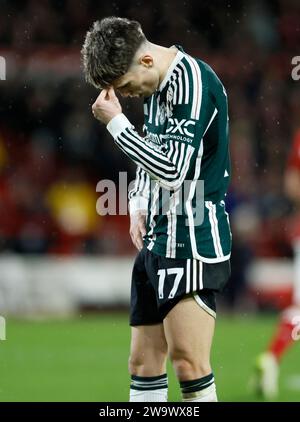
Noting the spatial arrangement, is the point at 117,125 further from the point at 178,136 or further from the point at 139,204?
the point at 139,204

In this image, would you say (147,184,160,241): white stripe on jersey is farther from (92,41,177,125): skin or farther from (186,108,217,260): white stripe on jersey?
(92,41,177,125): skin

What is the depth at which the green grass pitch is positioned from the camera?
570 cm

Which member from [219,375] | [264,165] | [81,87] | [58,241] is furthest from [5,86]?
[219,375]

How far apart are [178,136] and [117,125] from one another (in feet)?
0.74

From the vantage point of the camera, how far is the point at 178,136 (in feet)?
11.3

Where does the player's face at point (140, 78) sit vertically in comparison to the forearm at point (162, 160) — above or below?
above

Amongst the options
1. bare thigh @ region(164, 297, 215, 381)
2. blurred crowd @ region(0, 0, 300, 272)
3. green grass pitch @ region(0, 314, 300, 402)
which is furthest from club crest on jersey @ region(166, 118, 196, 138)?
blurred crowd @ region(0, 0, 300, 272)

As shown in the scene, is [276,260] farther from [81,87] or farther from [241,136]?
[81,87]

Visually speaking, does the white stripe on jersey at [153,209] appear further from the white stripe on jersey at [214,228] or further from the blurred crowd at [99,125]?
the blurred crowd at [99,125]

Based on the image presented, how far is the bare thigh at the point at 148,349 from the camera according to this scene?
12.3ft

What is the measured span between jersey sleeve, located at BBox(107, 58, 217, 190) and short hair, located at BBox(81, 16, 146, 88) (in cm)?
18

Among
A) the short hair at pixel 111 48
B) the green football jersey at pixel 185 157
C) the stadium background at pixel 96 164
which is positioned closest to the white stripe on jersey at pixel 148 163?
the green football jersey at pixel 185 157

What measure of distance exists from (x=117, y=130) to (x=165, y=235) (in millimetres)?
400

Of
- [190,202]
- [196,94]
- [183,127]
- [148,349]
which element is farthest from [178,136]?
[148,349]
